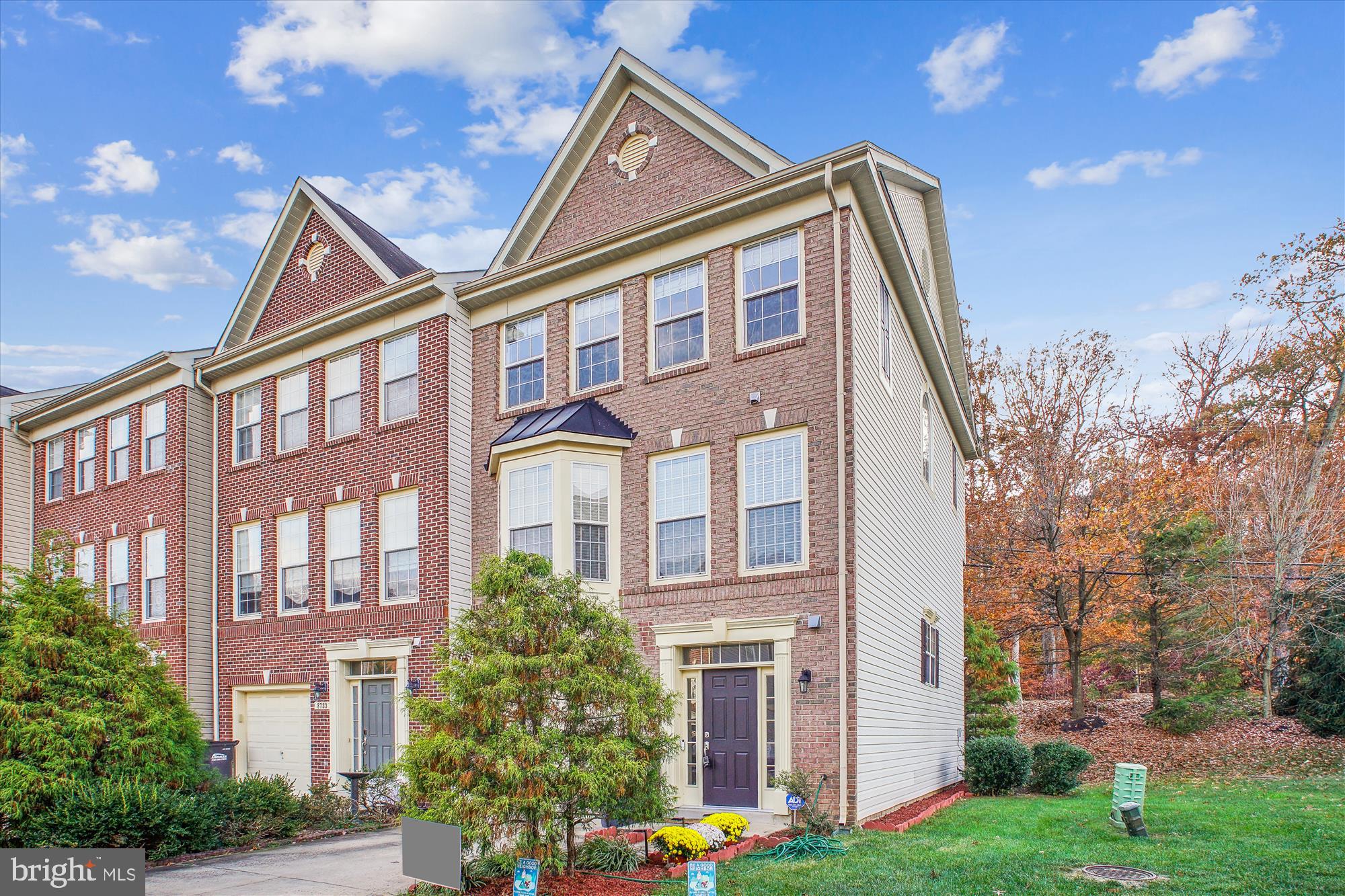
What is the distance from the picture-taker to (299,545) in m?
18.5

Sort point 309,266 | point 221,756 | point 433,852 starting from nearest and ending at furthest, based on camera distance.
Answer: point 433,852, point 221,756, point 309,266

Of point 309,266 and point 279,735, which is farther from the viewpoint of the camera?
point 309,266

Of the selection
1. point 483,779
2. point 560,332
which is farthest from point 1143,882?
point 560,332

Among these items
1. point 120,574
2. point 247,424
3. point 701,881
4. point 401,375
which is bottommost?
point 701,881

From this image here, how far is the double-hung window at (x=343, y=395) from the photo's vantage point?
18.0m

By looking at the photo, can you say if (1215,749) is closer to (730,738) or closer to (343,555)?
(730,738)

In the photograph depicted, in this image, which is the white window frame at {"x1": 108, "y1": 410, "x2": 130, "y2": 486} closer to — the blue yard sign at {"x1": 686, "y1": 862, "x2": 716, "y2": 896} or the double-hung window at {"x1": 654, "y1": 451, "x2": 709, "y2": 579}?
the double-hung window at {"x1": 654, "y1": 451, "x2": 709, "y2": 579}

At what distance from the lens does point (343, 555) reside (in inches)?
696

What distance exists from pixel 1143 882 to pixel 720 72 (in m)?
12.9

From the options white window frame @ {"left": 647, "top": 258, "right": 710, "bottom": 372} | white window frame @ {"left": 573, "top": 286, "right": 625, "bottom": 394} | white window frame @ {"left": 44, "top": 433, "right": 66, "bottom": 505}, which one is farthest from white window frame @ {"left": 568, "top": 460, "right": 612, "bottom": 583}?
white window frame @ {"left": 44, "top": 433, "right": 66, "bottom": 505}

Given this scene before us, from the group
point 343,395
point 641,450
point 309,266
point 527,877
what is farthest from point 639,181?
point 527,877

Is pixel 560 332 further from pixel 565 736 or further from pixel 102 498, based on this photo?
pixel 102 498

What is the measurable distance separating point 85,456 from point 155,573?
16.1ft

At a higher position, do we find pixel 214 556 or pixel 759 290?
pixel 759 290
